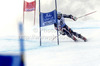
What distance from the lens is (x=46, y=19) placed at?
6406mm

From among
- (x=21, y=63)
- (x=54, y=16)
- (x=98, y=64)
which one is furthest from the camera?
(x=54, y=16)

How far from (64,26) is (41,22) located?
1370 millimetres

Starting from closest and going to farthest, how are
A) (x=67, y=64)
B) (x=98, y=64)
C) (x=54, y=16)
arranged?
(x=98, y=64), (x=67, y=64), (x=54, y=16)

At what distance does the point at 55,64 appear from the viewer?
12.1 ft

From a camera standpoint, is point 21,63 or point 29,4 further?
point 29,4

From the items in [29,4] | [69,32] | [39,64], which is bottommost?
[39,64]

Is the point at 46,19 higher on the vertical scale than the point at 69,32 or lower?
higher

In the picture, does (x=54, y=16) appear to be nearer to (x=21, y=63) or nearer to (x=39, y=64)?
(x=39, y=64)

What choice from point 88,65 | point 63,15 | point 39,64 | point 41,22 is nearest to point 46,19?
point 41,22

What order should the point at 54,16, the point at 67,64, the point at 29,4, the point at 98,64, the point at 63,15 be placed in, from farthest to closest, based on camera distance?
1. the point at 29,4
2. the point at 63,15
3. the point at 54,16
4. the point at 67,64
5. the point at 98,64

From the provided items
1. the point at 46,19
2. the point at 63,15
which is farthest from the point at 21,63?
the point at 63,15

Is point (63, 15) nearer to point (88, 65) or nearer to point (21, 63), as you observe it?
point (88, 65)

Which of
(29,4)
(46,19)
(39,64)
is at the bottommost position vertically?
(39,64)

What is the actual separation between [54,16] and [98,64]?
11.1 ft
